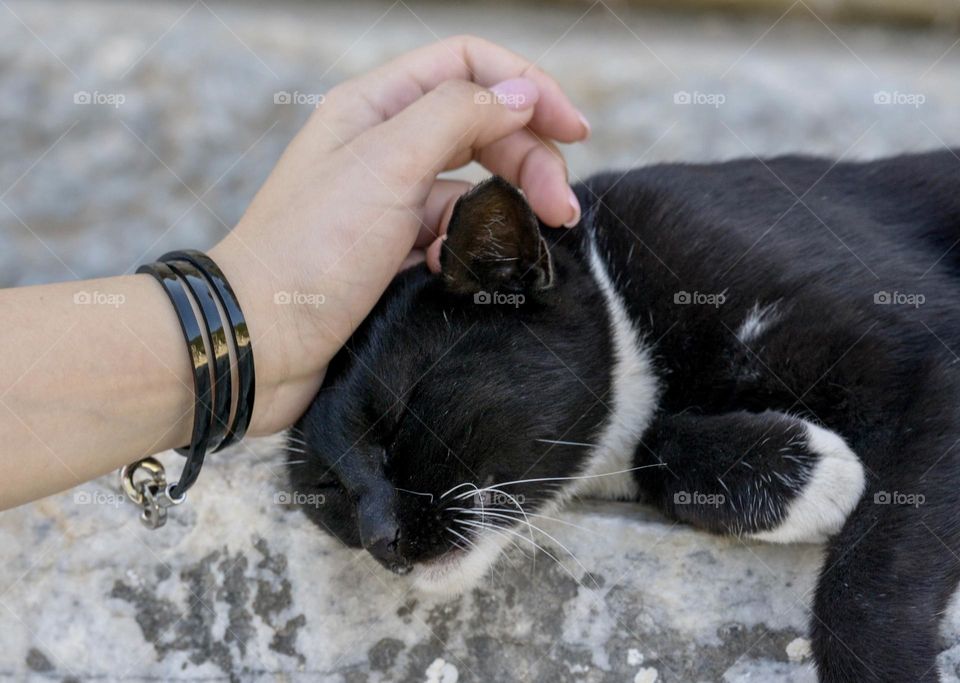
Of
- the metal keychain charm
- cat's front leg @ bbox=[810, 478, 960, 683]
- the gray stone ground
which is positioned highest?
the metal keychain charm

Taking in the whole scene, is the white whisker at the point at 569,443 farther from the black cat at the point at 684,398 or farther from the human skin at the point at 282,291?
the human skin at the point at 282,291

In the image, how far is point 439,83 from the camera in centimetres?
184

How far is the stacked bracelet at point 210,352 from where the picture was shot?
144cm

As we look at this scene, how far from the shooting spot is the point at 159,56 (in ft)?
11.4

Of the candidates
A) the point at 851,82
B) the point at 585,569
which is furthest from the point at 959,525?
the point at 851,82

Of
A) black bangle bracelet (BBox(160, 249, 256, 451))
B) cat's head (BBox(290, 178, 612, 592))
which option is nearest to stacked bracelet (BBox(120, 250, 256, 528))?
black bangle bracelet (BBox(160, 249, 256, 451))

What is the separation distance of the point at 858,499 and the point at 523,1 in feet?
8.80

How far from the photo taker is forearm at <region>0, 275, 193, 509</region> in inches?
54.5

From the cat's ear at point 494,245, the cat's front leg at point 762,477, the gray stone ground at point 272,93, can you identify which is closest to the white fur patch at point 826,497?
the cat's front leg at point 762,477

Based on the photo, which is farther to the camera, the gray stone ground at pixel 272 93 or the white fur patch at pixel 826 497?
the gray stone ground at pixel 272 93

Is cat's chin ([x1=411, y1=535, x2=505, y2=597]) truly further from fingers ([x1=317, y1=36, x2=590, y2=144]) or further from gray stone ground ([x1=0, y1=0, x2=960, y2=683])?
gray stone ground ([x1=0, y1=0, x2=960, y2=683])

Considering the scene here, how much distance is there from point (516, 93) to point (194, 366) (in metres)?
0.71

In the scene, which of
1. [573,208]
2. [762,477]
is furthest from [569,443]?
[573,208]

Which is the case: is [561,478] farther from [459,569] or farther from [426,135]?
[426,135]
